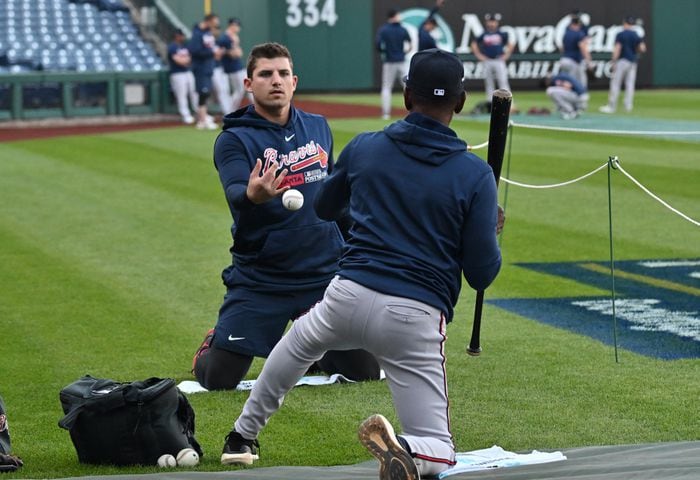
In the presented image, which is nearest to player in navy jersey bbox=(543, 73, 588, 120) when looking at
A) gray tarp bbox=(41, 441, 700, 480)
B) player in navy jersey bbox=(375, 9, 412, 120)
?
player in navy jersey bbox=(375, 9, 412, 120)

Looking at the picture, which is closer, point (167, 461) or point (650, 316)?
point (167, 461)

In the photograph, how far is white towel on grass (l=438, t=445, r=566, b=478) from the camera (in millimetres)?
5602

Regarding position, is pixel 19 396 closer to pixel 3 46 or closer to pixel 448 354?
pixel 448 354

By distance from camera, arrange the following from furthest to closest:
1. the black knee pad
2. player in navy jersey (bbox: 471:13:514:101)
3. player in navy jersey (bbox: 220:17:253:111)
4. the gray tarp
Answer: player in navy jersey (bbox: 471:13:514:101)
player in navy jersey (bbox: 220:17:253:111)
the black knee pad
the gray tarp

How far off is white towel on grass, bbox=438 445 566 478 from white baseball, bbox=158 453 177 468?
1.29m

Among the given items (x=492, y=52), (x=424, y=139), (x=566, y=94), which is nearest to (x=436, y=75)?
(x=424, y=139)

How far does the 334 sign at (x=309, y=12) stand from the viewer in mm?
36406

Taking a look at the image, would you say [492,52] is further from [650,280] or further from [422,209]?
[422,209]

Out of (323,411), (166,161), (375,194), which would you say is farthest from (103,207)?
(375,194)

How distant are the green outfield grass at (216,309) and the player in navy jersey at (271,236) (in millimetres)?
328

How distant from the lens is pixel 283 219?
710 cm

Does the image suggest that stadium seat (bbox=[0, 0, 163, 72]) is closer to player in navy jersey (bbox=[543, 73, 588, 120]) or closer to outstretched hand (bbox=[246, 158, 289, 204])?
player in navy jersey (bbox=[543, 73, 588, 120])

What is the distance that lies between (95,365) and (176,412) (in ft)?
7.08

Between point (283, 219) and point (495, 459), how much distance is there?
2018 millimetres
